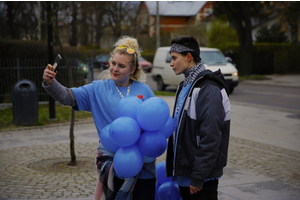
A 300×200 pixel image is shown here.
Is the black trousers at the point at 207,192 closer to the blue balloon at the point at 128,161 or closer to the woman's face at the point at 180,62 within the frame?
the blue balloon at the point at 128,161

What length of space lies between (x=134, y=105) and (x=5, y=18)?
13.5 meters

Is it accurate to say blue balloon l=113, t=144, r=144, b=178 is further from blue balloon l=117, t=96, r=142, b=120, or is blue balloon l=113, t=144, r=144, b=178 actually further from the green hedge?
the green hedge

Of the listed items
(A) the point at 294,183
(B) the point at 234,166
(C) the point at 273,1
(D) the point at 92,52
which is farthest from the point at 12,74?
(D) the point at 92,52

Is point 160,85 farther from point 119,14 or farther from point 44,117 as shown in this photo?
point 119,14

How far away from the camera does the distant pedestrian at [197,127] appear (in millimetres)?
2406

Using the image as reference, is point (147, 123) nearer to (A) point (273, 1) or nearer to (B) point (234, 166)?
(B) point (234, 166)

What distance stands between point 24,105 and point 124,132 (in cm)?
690

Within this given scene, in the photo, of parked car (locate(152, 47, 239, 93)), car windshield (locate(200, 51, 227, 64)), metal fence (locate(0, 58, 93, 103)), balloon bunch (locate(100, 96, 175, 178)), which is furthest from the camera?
car windshield (locate(200, 51, 227, 64))

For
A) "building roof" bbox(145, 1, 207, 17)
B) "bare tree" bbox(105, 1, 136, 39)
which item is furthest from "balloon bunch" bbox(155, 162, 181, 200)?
"building roof" bbox(145, 1, 207, 17)

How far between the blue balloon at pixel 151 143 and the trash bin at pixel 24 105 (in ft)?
22.2

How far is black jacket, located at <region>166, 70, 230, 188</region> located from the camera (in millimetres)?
2400

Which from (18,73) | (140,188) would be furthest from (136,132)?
(18,73)

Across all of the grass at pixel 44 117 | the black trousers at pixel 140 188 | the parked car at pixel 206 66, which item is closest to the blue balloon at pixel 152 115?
the black trousers at pixel 140 188

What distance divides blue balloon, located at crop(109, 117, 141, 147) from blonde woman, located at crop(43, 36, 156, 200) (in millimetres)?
334
